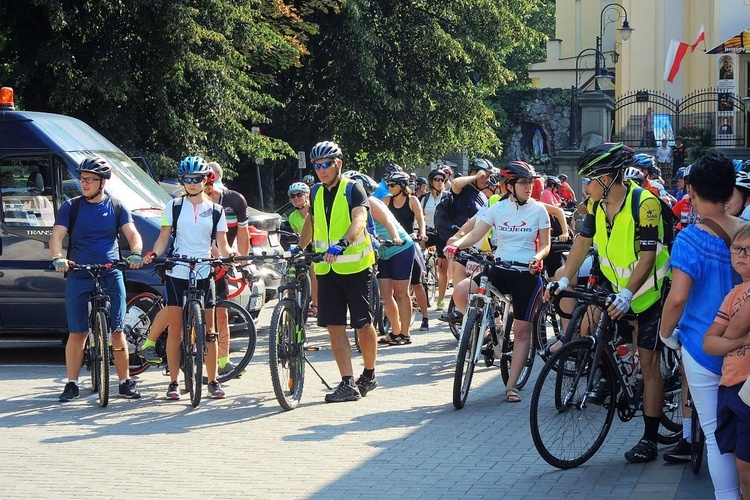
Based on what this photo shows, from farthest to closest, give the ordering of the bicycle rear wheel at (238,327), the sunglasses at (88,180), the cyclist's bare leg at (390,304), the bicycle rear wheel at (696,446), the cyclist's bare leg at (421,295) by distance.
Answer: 1. the cyclist's bare leg at (421,295)
2. the cyclist's bare leg at (390,304)
3. the bicycle rear wheel at (238,327)
4. the sunglasses at (88,180)
5. the bicycle rear wheel at (696,446)

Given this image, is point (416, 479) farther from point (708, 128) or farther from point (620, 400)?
point (708, 128)

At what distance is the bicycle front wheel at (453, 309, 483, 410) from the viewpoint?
912cm

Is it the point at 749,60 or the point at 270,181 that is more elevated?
the point at 749,60

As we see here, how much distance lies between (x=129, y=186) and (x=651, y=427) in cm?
702

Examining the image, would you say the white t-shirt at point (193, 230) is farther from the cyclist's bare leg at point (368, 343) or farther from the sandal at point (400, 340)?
the sandal at point (400, 340)

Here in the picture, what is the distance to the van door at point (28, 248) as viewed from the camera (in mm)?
12016

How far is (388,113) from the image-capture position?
33594mm

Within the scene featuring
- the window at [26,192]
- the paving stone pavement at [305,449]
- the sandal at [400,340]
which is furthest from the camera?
the sandal at [400,340]

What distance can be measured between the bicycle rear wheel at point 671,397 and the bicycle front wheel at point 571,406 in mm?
524

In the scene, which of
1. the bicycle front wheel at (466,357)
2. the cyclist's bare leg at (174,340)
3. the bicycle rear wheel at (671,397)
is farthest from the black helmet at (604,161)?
the cyclist's bare leg at (174,340)

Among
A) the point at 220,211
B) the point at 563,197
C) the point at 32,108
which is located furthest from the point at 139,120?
the point at 220,211

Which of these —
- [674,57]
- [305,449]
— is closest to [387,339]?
[305,449]

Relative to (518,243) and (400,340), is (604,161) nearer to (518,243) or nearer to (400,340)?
(518,243)

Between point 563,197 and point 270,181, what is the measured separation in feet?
32.6
